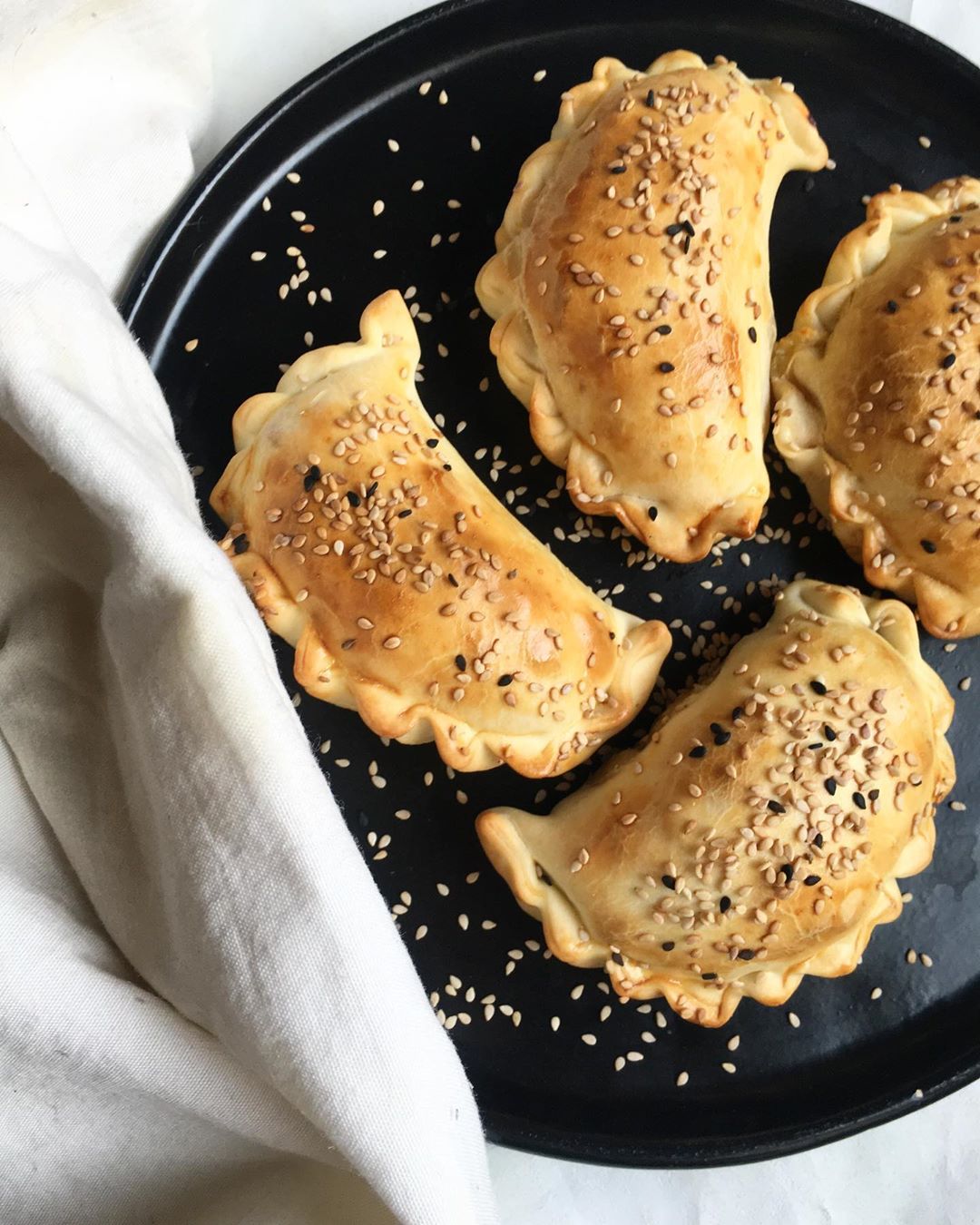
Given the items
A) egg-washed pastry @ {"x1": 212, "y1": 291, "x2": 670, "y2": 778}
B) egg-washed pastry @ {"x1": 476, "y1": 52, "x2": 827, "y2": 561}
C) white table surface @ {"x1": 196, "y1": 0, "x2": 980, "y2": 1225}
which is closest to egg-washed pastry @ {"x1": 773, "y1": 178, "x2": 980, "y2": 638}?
Answer: egg-washed pastry @ {"x1": 476, "y1": 52, "x2": 827, "y2": 561}

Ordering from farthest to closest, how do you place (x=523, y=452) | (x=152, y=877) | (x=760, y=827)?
(x=523, y=452), (x=760, y=827), (x=152, y=877)

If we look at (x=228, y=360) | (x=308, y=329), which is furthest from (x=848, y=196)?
(x=228, y=360)

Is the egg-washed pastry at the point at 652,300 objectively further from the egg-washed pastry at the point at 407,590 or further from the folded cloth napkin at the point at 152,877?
the folded cloth napkin at the point at 152,877

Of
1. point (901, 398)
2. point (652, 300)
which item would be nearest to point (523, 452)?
point (652, 300)

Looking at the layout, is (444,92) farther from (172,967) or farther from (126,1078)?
A: (126,1078)

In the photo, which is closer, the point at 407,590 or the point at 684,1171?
the point at 407,590

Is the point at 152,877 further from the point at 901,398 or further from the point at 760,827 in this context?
the point at 901,398

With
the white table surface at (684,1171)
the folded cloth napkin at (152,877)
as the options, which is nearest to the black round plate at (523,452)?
the white table surface at (684,1171)
